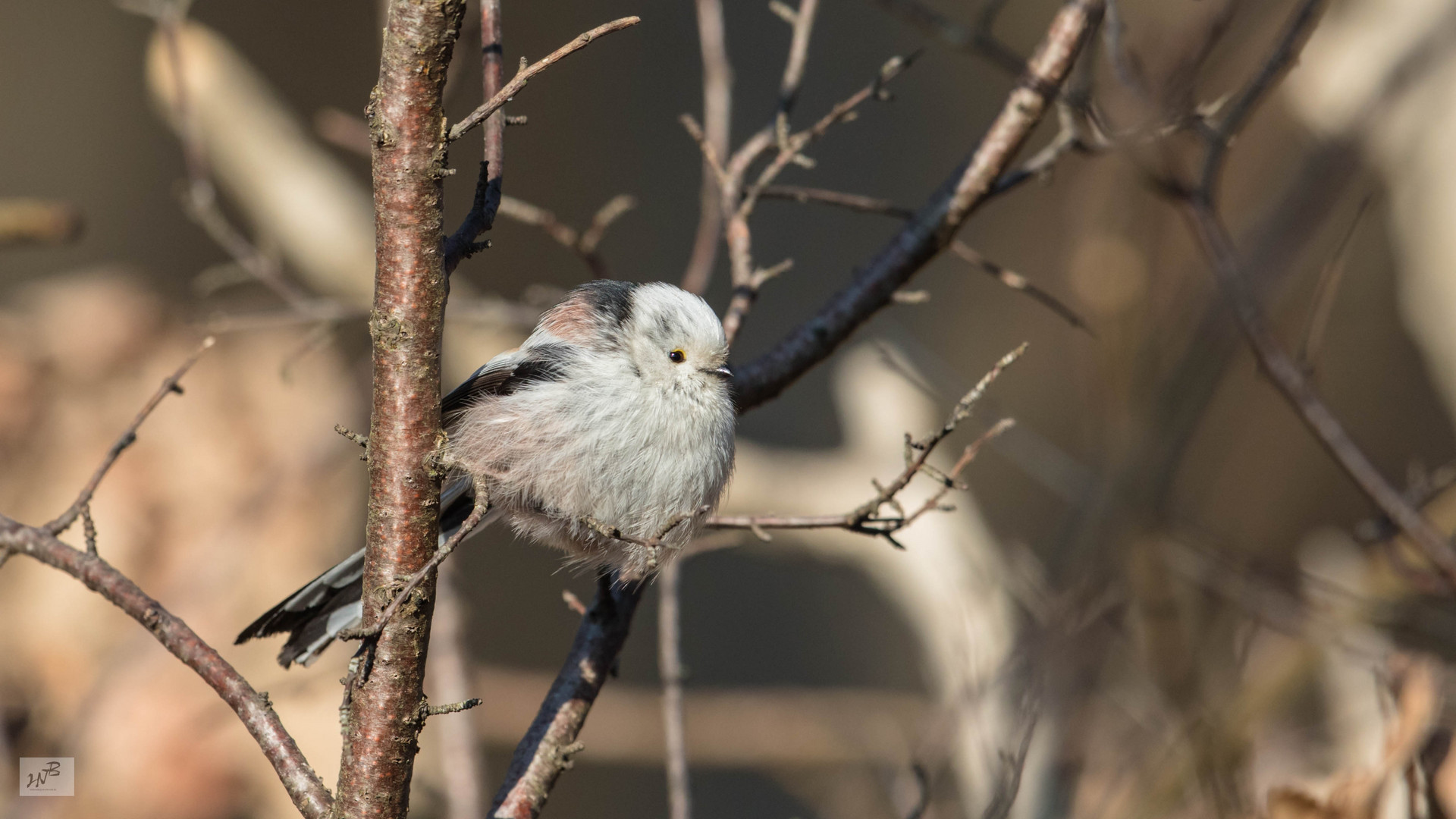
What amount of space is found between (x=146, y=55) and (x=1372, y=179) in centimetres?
488

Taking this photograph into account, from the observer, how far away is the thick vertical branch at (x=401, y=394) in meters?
1.09

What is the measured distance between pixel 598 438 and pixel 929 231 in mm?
815

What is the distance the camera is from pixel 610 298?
2.03 meters

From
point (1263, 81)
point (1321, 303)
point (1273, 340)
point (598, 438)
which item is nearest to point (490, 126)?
point (598, 438)

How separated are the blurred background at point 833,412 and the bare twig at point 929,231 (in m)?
0.10

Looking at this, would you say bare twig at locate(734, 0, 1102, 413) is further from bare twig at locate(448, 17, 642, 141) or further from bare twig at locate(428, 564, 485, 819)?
bare twig at locate(428, 564, 485, 819)

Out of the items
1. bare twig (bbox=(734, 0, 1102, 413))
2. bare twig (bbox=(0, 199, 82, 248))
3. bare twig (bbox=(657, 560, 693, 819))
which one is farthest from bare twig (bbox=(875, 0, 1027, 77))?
bare twig (bbox=(0, 199, 82, 248))

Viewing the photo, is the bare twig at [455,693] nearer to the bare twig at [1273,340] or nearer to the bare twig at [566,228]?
A: the bare twig at [566,228]

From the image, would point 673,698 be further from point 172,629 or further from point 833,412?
point 833,412

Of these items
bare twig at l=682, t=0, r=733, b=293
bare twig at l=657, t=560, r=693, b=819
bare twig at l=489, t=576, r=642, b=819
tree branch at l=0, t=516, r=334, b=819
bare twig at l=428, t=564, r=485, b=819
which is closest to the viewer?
tree branch at l=0, t=516, r=334, b=819

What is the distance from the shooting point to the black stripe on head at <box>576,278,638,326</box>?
198 cm

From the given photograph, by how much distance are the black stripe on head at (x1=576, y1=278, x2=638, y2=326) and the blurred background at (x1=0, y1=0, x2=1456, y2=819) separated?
18 centimetres

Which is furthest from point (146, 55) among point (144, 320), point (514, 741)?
point (514, 741)

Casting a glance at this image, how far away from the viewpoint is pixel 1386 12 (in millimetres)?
2820
